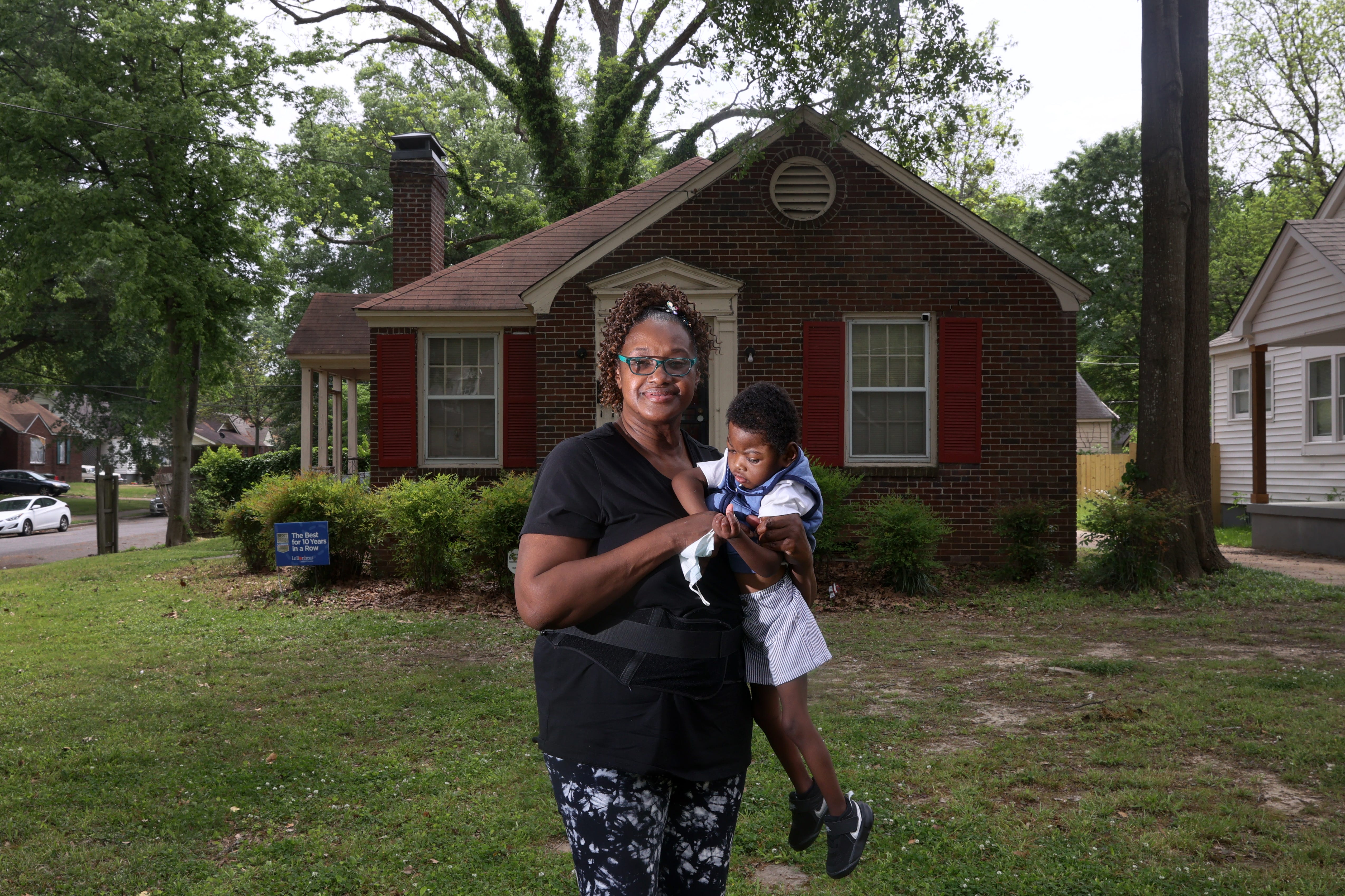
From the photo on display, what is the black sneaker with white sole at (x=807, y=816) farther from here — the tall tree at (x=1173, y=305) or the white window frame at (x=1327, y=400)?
the white window frame at (x=1327, y=400)

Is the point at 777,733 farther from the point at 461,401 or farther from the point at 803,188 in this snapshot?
the point at 461,401

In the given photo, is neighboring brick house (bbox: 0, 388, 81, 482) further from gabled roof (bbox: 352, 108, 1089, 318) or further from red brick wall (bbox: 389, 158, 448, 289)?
gabled roof (bbox: 352, 108, 1089, 318)

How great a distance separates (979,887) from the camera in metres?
3.72

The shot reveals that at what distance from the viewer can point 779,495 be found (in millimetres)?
2242

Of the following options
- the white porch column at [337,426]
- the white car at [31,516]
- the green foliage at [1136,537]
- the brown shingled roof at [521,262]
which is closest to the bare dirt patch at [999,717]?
the green foliage at [1136,537]

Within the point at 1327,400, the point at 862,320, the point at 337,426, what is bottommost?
the point at 337,426

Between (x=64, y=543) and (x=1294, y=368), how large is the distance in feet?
97.7

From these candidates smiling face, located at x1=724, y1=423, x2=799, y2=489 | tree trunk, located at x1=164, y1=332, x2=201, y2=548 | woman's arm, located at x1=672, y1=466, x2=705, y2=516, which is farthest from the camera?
tree trunk, located at x1=164, y1=332, x2=201, y2=548

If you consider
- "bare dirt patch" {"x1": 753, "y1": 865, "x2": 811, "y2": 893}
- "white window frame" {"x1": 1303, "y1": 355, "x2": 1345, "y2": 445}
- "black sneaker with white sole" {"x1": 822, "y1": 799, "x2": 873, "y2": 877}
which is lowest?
"bare dirt patch" {"x1": 753, "y1": 865, "x2": 811, "y2": 893}

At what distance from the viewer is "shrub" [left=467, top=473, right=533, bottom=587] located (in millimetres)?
10172

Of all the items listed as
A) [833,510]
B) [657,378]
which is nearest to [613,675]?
[657,378]

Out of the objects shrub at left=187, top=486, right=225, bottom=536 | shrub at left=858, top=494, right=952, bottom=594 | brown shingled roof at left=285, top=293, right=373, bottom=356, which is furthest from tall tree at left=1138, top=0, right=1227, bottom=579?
shrub at left=187, top=486, right=225, bottom=536

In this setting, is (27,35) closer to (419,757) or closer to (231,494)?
(231,494)

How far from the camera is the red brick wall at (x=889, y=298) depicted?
12.2 metres
